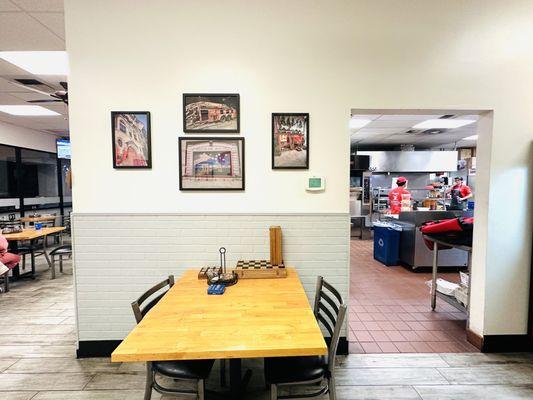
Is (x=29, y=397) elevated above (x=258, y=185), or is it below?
below

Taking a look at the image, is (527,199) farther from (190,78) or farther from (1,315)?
(1,315)

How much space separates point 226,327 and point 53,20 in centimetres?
332

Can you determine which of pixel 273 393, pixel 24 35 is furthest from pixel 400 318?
pixel 24 35

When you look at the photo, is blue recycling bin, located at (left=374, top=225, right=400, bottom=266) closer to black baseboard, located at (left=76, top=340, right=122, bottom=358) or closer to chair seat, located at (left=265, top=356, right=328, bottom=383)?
A: chair seat, located at (left=265, top=356, right=328, bottom=383)

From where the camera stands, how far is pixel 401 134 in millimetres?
7562

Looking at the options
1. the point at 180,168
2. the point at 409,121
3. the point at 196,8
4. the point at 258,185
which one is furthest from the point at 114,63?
the point at 409,121

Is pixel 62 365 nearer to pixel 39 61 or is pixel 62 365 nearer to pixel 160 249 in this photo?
pixel 160 249

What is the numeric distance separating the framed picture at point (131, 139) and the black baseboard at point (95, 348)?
1.64 m

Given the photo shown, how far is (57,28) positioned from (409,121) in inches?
239

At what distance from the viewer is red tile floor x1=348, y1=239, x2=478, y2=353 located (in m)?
2.81

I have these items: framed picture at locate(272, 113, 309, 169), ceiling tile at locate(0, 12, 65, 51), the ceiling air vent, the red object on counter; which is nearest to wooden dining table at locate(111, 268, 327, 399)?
framed picture at locate(272, 113, 309, 169)

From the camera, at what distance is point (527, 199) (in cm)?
265

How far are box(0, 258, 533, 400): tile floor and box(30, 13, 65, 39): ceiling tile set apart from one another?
10.5 feet

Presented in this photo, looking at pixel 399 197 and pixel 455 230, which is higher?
pixel 399 197
